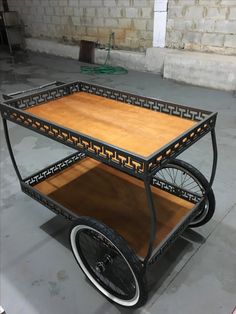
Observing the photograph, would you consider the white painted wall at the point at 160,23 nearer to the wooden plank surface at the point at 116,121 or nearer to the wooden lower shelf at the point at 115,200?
the wooden plank surface at the point at 116,121

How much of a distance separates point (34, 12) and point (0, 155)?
227 inches

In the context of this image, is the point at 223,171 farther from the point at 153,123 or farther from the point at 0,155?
the point at 0,155

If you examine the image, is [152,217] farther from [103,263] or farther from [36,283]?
[36,283]

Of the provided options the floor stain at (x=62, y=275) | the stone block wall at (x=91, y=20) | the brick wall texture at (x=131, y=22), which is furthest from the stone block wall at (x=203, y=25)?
the floor stain at (x=62, y=275)

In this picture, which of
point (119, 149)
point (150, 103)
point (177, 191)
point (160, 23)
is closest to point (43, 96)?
point (150, 103)

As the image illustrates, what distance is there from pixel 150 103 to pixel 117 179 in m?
0.54

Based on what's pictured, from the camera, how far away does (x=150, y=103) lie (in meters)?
1.58

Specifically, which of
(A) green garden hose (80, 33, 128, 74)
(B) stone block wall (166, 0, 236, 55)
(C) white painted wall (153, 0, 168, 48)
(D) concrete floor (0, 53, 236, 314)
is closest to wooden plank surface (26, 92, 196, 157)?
(D) concrete floor (0, 53, 236, 314)

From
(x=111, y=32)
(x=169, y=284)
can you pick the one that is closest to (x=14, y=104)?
(x=169, y=284)

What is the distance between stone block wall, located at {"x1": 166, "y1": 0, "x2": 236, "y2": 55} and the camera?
3.82 metres

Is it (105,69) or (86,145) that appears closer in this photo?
(86,145)

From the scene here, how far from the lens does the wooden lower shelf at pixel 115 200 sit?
4.55 feet

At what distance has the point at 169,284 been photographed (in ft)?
4.42

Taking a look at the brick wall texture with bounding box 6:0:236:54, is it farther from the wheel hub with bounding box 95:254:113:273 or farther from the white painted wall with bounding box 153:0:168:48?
the wheel hub with bounding box 95:254:113:273
